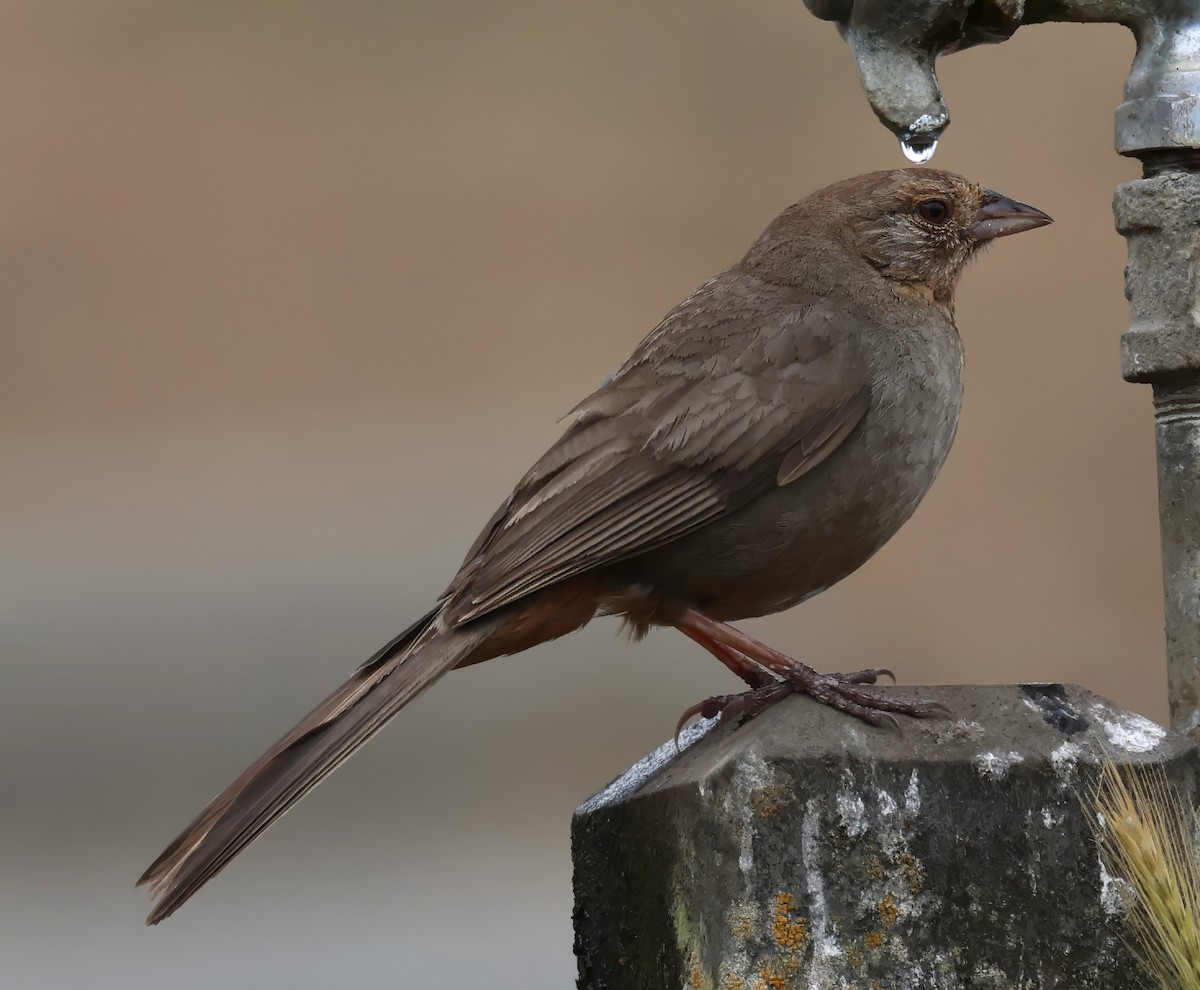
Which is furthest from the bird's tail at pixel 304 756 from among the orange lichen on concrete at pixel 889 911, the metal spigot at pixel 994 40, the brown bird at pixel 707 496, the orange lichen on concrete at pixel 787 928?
the metal spigot at pixel 994 40

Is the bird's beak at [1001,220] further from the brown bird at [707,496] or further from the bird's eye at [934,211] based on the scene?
the brown bird at [707,496]

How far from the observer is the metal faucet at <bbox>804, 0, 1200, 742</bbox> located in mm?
3936

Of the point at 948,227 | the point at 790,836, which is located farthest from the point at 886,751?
the point at 948,227

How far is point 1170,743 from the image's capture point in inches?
145

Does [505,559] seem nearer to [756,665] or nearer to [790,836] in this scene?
[756,665]

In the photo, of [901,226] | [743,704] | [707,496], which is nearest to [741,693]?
[743,704]

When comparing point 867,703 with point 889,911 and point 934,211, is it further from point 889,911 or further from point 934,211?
point 934,211

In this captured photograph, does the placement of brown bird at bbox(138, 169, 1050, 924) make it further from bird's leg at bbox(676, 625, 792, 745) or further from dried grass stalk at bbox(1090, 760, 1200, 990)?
dried grass stalk at bbox(1090, 760, 1200, 990)

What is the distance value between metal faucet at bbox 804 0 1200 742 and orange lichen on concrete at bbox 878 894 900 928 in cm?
80

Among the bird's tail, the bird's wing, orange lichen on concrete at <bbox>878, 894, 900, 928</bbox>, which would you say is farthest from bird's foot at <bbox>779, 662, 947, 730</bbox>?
the bird's tail

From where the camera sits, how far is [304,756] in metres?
4.11

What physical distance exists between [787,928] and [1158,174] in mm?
1651

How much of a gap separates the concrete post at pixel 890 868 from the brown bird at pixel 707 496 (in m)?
0.55

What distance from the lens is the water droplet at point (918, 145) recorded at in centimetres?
409
